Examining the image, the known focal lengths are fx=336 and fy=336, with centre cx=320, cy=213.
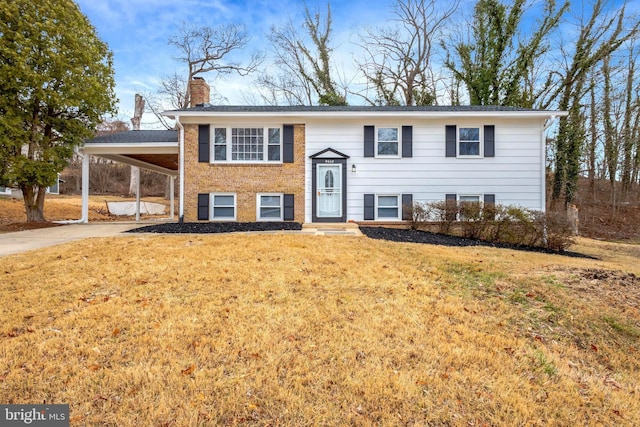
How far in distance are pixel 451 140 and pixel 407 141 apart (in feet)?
5.17

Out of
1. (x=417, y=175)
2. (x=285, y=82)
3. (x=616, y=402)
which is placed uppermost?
(x=285, y=82)

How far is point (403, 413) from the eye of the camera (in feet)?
7.83

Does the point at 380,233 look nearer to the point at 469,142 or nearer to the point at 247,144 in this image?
the point at 469,142

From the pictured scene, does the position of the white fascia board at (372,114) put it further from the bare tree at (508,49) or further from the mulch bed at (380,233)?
the bare tree at (508,49)

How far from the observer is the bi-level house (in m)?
11.9

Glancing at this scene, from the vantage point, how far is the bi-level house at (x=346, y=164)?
1194cm

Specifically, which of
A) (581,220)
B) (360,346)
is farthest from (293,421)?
(581,220)

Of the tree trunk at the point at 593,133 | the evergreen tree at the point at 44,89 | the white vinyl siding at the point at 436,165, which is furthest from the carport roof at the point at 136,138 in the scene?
the tree trunk at the point at 593,133

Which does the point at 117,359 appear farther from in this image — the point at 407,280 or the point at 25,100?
the point at 25,100

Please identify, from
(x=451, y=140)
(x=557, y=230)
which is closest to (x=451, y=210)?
(x=557, y=230)

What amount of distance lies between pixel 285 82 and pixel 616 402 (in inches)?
1038

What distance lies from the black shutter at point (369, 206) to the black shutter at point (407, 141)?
6.32 ft

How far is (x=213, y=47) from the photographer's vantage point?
25391 millimetres

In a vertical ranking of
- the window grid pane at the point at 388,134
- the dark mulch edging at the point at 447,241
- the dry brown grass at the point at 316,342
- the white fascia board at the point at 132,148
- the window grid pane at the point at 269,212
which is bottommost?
the dry brown grass at the point at 316,342
